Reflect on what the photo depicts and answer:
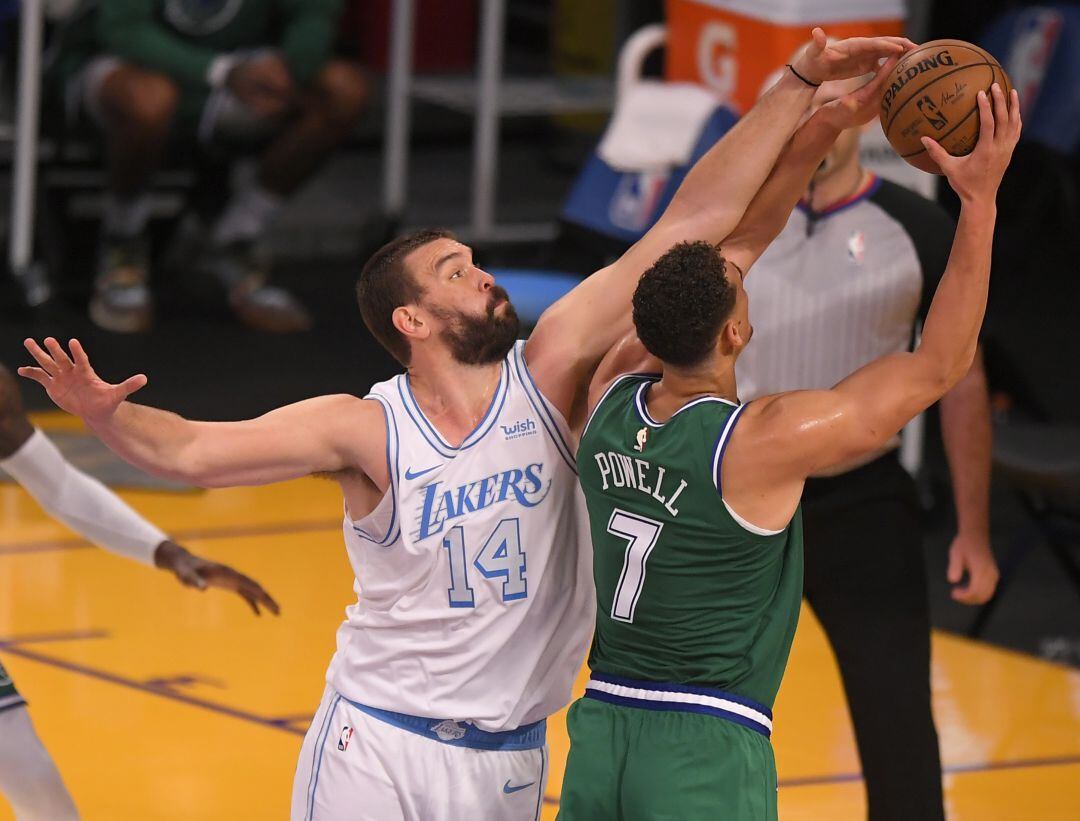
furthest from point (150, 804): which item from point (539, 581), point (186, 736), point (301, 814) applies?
point (539, 581)

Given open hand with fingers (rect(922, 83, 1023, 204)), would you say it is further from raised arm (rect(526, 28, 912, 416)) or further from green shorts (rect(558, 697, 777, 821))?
green shorts (rect(558, 697, 777, 821))

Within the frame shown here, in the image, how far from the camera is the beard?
156 inches

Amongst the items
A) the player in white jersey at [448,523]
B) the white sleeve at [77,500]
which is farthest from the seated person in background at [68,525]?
the player in white jersey at [448,523]

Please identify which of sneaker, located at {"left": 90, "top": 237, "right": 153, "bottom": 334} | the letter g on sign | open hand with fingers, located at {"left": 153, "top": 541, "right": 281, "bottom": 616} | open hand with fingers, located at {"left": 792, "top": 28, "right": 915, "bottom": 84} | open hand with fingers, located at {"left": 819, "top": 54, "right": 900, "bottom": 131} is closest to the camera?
open hand with fingers, located at {"left": 792, "top": 28, "right": 915, "bottom": 84}

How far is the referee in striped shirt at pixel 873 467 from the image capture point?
468cm

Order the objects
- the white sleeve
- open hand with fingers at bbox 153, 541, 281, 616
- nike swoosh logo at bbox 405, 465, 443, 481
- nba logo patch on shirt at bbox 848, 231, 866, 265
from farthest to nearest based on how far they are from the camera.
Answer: nba logo patch on shirt at bbox 848, 231, 866, 265 < the white sleeve < open hand with fingers at bbox 153, 541, 281, 616 < nike swoosh logo at bbox 405, 465, 443, 481

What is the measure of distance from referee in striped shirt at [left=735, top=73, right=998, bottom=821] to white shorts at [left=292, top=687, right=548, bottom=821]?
3.36ft

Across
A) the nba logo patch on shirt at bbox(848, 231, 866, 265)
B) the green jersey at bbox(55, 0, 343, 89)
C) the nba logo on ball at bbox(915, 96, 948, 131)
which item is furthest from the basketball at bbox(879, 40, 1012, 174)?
the green jersey at bbox(55, 0, 343, 89)

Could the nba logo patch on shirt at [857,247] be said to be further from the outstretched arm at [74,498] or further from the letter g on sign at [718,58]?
the letter g on sign at [718,58]

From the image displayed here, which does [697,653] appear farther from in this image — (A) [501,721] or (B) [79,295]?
(B) [79,295]

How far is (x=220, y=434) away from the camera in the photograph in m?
3.82

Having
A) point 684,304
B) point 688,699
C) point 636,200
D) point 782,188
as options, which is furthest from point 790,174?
point 636,200

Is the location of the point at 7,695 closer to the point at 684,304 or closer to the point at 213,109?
the point at 684,304

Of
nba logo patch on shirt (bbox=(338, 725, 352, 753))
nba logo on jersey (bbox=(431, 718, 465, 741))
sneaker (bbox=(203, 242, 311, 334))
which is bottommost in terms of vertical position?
sneaker (bbox=(203, 242, 311, 334))
